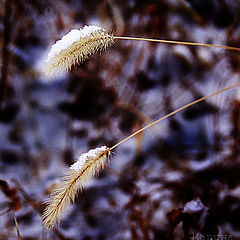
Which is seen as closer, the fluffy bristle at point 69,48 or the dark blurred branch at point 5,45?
the fluffy bristle at point 69,48

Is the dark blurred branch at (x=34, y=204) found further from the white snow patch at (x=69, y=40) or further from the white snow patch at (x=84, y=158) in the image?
the white snow patch at (x=69, y=40)

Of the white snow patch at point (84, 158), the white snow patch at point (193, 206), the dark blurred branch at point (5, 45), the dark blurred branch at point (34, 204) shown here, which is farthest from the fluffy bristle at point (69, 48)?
the white snow patch at point (193, 206)

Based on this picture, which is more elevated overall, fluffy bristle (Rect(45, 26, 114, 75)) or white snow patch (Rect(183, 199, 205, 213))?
fluffy bristle (Rect(45, 26, 114, 75))

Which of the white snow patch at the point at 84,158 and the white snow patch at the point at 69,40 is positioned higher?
the white snow patch at the point at 69,40

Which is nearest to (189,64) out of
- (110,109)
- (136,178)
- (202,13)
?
→ (202,13)

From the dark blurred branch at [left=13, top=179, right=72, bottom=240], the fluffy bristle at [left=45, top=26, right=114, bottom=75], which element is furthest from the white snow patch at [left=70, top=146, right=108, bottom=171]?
the dark blurred branch at [left=13, top=179, right=72, bottom=240]

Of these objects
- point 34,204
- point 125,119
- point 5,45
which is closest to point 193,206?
point 125,119

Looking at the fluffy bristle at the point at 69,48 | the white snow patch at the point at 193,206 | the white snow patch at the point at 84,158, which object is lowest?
the white snow patch at the point at 193,206

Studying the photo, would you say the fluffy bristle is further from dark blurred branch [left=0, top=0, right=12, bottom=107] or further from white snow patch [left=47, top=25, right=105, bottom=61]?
dark blurred branch [left=0, top=0, right=12, bottom=107]
